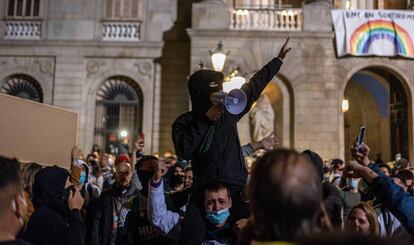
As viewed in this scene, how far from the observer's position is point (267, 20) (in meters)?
19.1

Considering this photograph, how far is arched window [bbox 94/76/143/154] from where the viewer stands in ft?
67.6

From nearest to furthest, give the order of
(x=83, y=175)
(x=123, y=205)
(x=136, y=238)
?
(x=136, y=238), (x=123, y=205), (x=83, y=175)

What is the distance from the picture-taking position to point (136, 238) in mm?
5617

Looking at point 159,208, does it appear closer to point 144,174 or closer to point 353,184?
point 144,174

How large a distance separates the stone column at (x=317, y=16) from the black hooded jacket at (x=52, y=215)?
15.7 m

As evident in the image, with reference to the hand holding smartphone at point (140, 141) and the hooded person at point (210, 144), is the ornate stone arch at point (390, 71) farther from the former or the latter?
the hooded person at point (210, 144)

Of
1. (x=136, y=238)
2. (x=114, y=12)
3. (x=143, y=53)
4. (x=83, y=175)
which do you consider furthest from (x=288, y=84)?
(x=136, y=238)

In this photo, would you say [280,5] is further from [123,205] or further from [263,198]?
[263,198]

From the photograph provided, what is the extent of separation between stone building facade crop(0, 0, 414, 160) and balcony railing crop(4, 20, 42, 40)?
0.04 m

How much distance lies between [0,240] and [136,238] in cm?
302

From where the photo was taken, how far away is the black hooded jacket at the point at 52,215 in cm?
399

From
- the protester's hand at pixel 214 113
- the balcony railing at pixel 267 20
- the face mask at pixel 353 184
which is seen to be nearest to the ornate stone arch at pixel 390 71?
the balcony railing at pixel 267 20

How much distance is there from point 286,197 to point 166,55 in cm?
1875

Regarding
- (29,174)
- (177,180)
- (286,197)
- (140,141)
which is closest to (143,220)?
(140,141)
